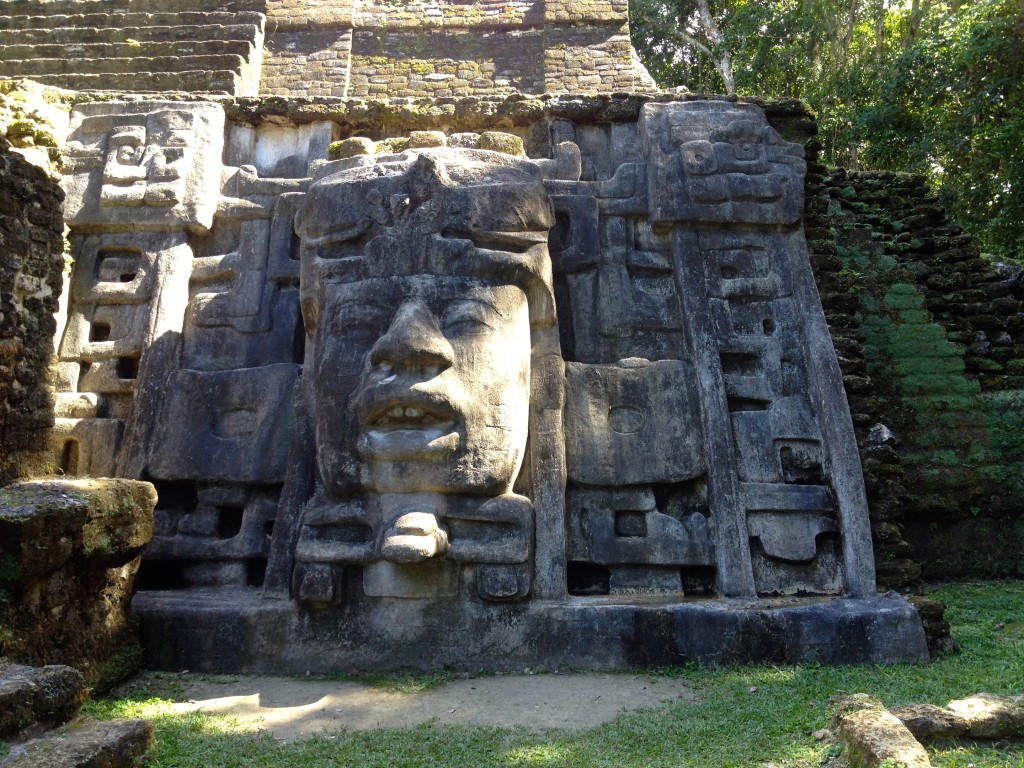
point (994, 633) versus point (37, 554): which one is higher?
point (37, 554)

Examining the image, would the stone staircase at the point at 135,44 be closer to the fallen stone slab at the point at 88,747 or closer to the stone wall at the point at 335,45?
the stone wall at the point at 335,45

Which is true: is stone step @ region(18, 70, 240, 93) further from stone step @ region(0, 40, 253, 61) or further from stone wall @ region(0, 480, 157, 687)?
stone wall @ region(0, 480, 157, 687)

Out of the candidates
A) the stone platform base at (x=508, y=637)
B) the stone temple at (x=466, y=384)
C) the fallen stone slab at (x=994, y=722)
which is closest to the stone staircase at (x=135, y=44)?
the stone temple at (x=466, y=384)

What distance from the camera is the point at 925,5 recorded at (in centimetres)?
1522

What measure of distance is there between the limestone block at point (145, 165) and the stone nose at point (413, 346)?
2.11 m

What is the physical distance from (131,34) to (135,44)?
1.40 feet

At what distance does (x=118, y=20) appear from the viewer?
33.4 ft

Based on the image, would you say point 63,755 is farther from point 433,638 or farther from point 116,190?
point 116,190

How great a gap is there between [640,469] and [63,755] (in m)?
3.26

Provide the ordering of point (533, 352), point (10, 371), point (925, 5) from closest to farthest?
point (10, 371), point (533, 352), point (925, 5)

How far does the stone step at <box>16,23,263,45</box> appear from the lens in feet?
32.5

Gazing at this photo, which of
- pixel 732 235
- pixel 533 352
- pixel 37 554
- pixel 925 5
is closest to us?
pixel 37 554

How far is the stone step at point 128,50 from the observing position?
966cm

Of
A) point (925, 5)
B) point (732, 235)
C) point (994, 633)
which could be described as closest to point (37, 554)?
point (732, 235)
